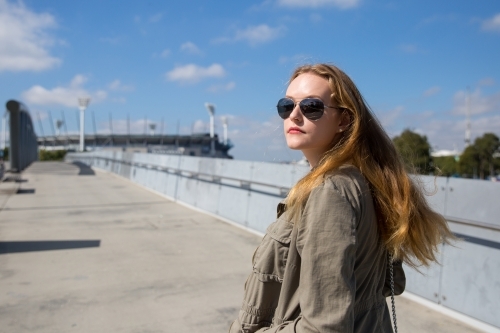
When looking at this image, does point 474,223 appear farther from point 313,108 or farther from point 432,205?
point 313,108

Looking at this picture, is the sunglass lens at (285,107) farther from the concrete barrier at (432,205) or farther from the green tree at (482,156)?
the green tree at (482,156)

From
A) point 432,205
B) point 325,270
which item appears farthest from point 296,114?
point 432,205

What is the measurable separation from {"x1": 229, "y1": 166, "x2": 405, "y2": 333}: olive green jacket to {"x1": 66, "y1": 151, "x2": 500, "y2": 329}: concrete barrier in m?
0.63

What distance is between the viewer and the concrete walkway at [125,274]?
4.45 metres

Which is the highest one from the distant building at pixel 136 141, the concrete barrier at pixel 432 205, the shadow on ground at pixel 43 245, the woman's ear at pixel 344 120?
the distant building at pixel 136 141

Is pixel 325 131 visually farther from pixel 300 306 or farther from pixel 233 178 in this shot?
pixel 233 178

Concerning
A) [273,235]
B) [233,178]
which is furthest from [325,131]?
[233,178]

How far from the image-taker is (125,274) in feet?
19.5

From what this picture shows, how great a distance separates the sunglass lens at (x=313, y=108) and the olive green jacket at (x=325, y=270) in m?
0.27

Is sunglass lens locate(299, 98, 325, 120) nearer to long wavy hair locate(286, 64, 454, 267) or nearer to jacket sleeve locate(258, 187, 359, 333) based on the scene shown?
long wavy hair locate(286, 64, 454, 267)

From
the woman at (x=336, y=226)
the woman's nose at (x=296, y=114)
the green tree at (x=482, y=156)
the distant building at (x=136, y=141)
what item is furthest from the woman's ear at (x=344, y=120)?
the distant building at (x=136, y=141)

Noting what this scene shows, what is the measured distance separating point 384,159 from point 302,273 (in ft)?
2.00

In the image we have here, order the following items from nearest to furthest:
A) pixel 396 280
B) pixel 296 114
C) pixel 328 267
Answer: pixel 328 267 → pixel 296 114 → pixel 396 280

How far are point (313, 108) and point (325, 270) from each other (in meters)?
0.63
